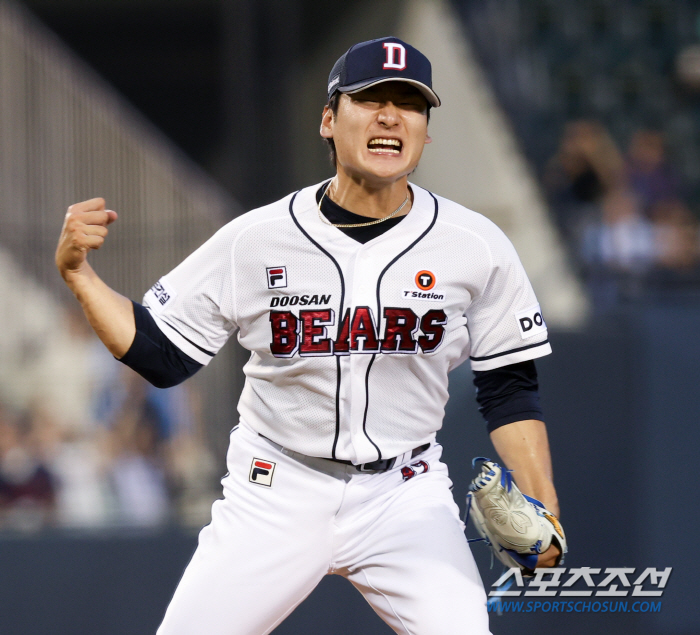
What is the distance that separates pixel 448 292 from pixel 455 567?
2.33 ft

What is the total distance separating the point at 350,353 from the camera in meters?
2.58

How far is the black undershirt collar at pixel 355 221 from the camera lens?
269 centimetres

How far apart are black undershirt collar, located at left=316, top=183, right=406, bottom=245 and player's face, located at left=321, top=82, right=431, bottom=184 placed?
14cm

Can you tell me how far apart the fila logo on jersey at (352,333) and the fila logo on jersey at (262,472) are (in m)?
0.31

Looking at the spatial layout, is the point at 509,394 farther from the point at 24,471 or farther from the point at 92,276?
the point at 24,471

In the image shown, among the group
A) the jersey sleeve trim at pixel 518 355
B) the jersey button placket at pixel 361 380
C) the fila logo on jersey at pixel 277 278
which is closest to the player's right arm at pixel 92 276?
the fila logo on jersey at pixel 277 278

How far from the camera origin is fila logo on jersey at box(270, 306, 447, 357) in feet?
8.46

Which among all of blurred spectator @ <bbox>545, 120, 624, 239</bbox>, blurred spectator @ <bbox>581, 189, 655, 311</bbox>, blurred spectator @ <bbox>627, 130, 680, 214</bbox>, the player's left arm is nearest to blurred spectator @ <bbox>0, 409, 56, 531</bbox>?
the player's left arm

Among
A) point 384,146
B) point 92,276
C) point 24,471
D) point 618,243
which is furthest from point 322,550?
point 618,243

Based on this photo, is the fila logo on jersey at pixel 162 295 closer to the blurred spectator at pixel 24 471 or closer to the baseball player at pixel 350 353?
the baseball player at pixel 350 353

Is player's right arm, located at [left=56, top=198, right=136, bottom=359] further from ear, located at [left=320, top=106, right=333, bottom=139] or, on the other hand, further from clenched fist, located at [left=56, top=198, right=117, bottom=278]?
ear, located at [left=320, top=106, right=333, bottom=139]

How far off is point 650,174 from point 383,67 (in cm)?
525

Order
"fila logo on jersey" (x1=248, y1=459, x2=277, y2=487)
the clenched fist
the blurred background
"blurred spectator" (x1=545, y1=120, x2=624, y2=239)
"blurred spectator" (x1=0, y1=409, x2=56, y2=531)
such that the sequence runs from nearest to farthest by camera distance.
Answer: the clenched fist, "fila logo on jersey" (x1=248, y1=459, x2=277, y2=487), the blurred background, "blurred spectator" (x1=0, y1=409, x2=56, y2=531), "blurred spectator" (x1=545, y1=120, x2=624, y2=239)

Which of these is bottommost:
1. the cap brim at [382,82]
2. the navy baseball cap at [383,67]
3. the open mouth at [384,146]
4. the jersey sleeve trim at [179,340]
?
the jersey sleeve trim at [179,340]
